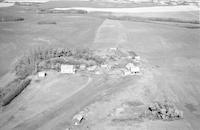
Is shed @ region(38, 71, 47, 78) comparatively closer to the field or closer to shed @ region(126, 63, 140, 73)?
the field

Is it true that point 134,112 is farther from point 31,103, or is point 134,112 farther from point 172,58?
point 172,58

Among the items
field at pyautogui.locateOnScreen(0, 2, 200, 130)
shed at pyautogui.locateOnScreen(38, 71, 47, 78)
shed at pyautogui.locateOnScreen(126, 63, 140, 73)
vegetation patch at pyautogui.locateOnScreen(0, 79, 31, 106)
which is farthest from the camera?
shed at pyautogui.locateOnScreen(126, 63, 140, 73)

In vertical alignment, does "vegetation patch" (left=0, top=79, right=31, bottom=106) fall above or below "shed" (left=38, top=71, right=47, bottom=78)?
below

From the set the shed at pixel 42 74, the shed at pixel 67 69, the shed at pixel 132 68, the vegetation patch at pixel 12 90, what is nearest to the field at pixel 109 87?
the vegetation patch at pixel 12 90

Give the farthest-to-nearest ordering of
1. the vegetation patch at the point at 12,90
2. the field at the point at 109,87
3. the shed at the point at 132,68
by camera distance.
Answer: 1. the shed at the point at 132,68
2. the vegetation patch at the point at 12,90
3. the field at the point at 109,87

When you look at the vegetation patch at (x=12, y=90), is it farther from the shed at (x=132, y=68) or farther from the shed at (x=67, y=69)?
the shed at (x=132, y=68)

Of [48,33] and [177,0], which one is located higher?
[177,0]

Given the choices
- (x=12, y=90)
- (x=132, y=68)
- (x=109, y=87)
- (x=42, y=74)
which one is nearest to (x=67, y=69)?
(x=42, y=74)

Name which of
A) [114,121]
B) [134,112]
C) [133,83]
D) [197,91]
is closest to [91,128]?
[114,121]

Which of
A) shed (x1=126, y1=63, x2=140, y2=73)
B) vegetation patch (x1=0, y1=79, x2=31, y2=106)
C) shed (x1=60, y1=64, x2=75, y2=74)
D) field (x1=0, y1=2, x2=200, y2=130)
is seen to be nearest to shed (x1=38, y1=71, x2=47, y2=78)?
field (x1=0, y1=2, x2=200, y2=130)
